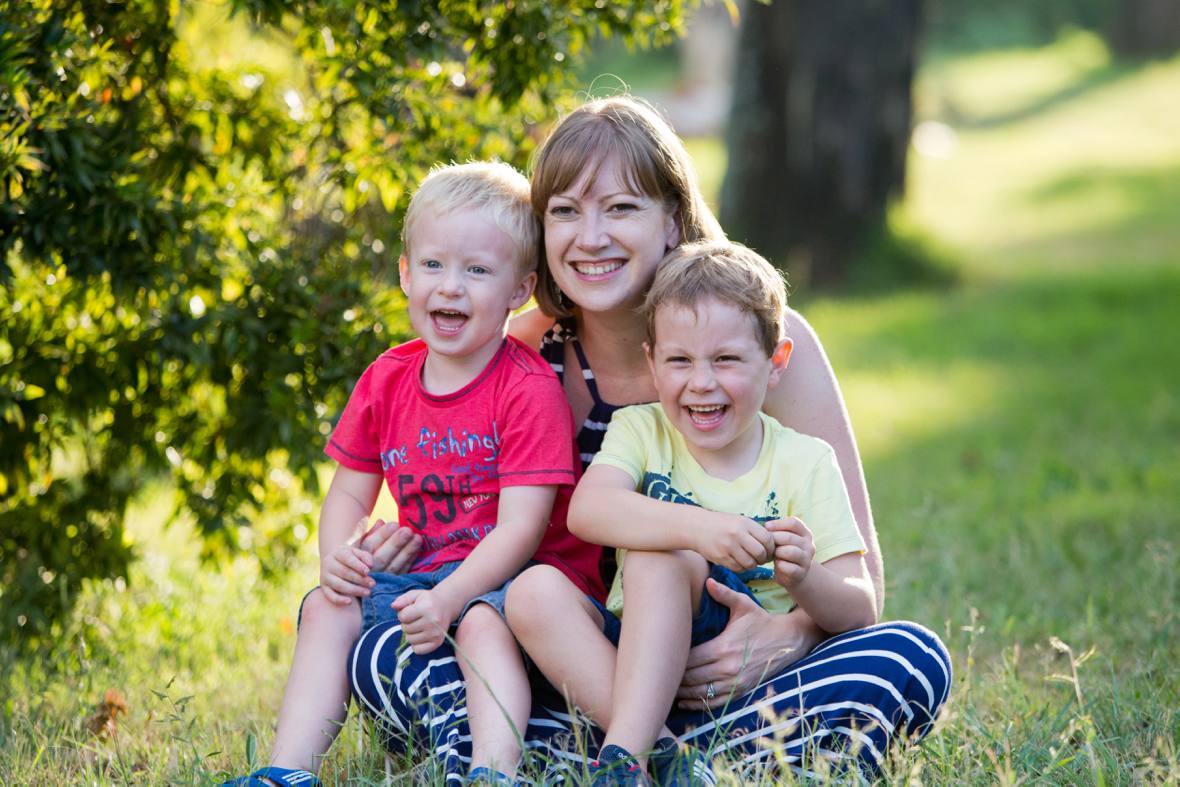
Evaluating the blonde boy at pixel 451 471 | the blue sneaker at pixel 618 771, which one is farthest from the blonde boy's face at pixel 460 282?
the blue sneaker at pixel 618 771

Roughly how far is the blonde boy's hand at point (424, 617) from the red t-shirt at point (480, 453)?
220 millimetres

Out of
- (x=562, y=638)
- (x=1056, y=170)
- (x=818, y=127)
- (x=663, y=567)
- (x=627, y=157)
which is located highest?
(x=818, y=127)

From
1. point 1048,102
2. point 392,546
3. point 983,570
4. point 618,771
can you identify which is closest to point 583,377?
point 392,546

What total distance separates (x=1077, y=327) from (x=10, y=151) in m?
7.52

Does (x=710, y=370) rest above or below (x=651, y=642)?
above

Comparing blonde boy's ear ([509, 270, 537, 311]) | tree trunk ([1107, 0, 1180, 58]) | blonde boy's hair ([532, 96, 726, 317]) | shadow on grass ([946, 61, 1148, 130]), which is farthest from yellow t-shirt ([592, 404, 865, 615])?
tree trunk ([1107, 0, 1180, 58])

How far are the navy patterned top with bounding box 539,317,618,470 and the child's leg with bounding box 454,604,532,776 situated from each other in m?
0.55

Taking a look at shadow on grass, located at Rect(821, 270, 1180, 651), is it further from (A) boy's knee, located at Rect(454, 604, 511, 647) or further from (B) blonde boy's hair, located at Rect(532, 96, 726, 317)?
(A) boy's knee, located at Rect(454, 604, 511, 647)

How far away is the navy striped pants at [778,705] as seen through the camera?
9.02ft

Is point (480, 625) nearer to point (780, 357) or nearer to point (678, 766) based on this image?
point (678, 766)

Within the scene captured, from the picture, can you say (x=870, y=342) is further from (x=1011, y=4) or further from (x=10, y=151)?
(x=1011, y=4)

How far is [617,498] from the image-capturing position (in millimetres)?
2854

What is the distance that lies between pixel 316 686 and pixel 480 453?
0.59 meters

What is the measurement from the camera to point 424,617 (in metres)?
2.81
